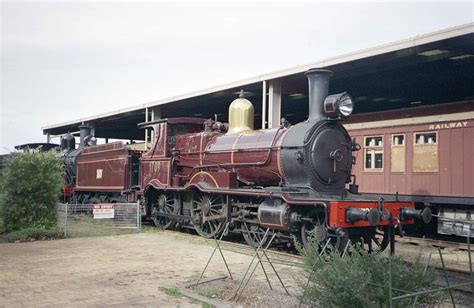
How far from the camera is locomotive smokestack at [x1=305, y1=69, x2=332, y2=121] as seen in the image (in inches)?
408

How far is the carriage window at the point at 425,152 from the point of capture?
12898mm

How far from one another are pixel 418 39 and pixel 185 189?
736cm

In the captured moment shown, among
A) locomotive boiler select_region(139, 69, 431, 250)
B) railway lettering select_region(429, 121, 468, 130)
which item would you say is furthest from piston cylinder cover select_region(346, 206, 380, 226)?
railway lettering select_region(429, 121, 468, 130)

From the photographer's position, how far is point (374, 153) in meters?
14.4

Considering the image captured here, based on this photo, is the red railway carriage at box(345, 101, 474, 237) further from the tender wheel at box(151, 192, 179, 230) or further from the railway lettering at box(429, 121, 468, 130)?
the tender wheel at box(151, 192, 179, 230)

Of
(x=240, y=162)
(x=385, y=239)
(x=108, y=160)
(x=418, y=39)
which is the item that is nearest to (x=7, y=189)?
(x=108, y=160)

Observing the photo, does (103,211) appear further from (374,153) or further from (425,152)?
(425,152)

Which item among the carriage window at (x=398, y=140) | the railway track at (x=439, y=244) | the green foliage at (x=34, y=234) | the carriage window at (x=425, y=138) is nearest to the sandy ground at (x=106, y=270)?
the green foliage at (x=34, y=234)

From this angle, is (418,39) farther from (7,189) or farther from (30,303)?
(7,189)

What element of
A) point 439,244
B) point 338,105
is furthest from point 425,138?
point 338,105

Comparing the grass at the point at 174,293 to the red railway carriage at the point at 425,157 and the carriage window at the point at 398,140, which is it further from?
the carriage window at the point at 398,140

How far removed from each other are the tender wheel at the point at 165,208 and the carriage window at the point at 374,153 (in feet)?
19.8

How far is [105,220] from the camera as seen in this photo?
563 inches

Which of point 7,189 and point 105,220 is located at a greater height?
point 7,189
